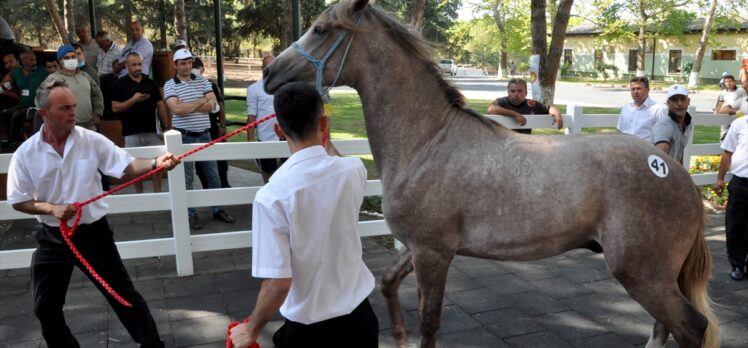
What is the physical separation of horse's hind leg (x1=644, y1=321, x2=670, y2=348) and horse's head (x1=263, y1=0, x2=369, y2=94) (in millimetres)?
2547

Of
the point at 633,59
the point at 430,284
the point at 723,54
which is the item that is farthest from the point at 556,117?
the point at 633,59

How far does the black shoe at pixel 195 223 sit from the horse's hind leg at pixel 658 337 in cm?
485

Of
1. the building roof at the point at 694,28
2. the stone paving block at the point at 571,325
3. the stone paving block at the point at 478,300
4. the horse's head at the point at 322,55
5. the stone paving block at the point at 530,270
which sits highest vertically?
the building roof at the point at 694,28

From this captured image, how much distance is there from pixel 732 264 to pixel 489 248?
322 centimetres

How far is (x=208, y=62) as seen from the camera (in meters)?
35.6

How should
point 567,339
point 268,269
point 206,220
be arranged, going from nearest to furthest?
point 268,269
point 567,339
point 206,220

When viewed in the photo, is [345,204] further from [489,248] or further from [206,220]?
[206,220]

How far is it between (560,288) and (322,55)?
3013mm

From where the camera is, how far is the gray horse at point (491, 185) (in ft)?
9.99

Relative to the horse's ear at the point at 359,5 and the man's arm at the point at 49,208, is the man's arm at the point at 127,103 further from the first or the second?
the horse's ear at the point at 359,5

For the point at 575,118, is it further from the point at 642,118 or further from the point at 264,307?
the point at 264,307

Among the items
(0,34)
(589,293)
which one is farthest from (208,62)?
(589,293)

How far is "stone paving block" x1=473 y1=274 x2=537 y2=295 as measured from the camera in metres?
4.78

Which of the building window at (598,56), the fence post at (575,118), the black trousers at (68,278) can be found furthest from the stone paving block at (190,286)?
the building window at (598,56)
